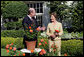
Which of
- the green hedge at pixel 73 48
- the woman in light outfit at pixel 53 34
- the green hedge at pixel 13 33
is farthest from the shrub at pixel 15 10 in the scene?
the woman in light outfit at pixel 53 34

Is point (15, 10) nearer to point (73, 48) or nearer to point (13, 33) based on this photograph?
point (13, 33)

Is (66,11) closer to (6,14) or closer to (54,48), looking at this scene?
(6,14)

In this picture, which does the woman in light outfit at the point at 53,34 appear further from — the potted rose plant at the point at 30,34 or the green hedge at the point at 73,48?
the green hedge at the point at 73,48

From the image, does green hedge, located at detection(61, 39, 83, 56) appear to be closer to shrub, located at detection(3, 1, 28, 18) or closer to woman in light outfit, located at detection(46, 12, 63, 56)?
woman in light outfit, located at detection(46, 12, 63, 56)

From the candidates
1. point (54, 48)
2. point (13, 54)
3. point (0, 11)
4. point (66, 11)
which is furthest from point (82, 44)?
point (0, 11)

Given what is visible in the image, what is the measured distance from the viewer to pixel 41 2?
16.2 m

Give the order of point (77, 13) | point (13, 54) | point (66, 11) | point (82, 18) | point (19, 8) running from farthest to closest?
point (19, 8) → point (66, 11) → point (77, 13) → point (82, 18) → point (13, 54)

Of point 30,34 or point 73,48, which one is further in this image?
point 73,48

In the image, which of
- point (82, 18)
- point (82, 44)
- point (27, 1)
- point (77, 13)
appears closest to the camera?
point (82, 44)

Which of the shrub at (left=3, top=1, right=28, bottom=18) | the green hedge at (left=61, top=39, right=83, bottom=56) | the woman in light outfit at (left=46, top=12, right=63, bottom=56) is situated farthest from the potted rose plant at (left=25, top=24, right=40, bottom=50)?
the shrub at (left=3, top=1, right=28, bottom=18)

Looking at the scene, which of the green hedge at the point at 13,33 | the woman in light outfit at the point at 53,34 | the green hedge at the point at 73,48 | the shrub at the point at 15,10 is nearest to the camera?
the woman in light outfit at the point at 53,34

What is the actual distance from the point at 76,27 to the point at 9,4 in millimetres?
6659

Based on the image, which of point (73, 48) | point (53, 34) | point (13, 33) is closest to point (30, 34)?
point (53, 34)

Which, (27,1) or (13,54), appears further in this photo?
(27,1)
